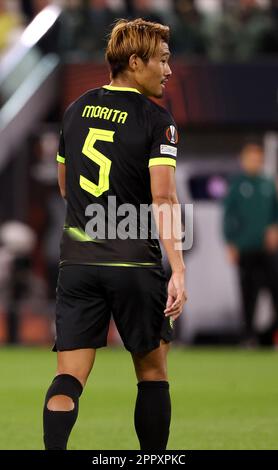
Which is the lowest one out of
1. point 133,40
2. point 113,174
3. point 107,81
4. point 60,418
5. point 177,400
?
point 177,400

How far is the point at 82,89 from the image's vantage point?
17.9 meters

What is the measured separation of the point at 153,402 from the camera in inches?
255

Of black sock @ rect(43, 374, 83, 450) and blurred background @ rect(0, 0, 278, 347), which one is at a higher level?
blurred background @ rect(0, 0, 278, 347)

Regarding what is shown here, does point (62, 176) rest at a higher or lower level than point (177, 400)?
higher

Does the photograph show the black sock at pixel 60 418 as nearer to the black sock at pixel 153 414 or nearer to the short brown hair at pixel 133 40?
the black sock at pixel 153 414

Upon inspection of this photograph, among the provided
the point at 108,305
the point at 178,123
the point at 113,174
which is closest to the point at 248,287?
the point at 178,123

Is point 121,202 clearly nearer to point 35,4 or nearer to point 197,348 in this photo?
point 197,348

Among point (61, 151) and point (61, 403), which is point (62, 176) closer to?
point (61, 151)

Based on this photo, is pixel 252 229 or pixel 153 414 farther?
pixel 252 229

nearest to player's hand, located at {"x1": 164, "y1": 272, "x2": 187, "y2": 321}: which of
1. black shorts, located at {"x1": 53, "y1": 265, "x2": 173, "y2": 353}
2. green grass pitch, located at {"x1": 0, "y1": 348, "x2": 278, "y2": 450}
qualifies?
black shorts, located at {"x1": 53, "y1": 265, "x2": 173, "y2": 353}

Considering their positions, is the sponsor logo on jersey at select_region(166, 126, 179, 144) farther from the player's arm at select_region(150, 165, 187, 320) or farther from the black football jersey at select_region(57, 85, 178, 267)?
the player's arm at select_region(150, 165, 187, 320)

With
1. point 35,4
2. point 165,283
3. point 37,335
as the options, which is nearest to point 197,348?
point 37,335

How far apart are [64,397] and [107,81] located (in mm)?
11569

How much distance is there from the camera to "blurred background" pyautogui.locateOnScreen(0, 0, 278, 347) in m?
17.5
